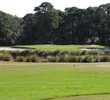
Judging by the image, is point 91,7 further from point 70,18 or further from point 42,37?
point 42,37

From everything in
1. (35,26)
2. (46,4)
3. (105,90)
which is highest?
(46,4)

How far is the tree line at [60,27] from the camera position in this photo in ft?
240

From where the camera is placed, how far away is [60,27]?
78.6 m

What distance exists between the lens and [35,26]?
7594 cm

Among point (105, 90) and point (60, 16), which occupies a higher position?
point (60, 16)

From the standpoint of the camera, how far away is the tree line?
7300 centimetres

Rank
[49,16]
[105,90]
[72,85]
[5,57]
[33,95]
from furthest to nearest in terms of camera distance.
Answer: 1. [49,16]
2. [5,57]
3. [72,85]
4. [105,90]
5. [33,95]

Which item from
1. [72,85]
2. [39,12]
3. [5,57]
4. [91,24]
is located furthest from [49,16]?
[72,85]

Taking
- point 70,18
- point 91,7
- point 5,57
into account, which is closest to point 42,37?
point 70,18

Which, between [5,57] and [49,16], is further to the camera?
[49,16]

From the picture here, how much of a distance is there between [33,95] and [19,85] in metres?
1.89

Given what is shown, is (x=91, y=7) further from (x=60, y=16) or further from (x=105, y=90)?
(x=105, y=90)

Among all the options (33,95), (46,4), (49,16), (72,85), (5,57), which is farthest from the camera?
(46,4)

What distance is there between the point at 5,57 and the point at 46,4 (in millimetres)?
49828
